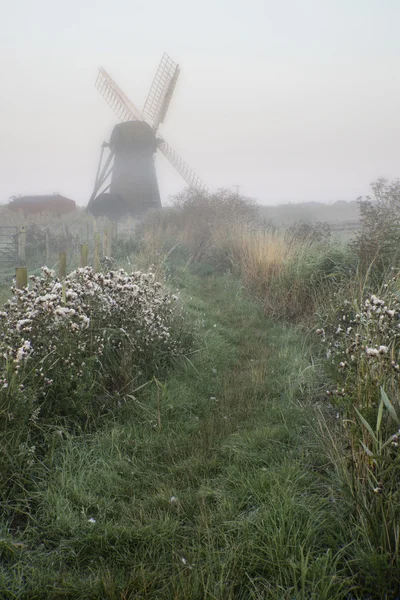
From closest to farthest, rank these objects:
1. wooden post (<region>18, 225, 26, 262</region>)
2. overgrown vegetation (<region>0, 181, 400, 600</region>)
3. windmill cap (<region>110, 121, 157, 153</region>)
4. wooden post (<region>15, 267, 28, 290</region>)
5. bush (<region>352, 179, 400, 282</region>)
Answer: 1. overgrown vegetation (<region>0, 181, 400, 600</region>)
2. wooden post (<region>15, 267, 28, 290</region>)
3. bush (<region>352, 179, 400, 282</region>)
4. wooden post (<region>18, 225, 26, 262</region>)
5. windmill cap (<region>110, 121, 157, 153</region>)

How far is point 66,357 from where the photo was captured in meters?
3.79

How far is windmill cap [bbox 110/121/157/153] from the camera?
25.6 m

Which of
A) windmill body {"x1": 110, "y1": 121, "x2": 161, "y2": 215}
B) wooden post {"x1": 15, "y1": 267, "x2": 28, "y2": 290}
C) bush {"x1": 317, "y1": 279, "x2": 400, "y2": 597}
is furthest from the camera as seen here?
windmill body {"x1": 110, "y1": 121, "x2": 161, "y2": 215}

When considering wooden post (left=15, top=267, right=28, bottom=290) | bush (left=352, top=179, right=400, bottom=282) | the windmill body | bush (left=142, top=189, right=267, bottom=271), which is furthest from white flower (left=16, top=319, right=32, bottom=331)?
the windmill body

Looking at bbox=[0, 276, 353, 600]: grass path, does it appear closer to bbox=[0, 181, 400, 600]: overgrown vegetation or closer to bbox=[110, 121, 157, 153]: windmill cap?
bbox=[0, 181, 400, 600]: overgrown vegetation

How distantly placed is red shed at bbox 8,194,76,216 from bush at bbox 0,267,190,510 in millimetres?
36947

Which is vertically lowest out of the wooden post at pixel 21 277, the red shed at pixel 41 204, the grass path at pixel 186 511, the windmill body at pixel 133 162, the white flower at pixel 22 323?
the grass path at pixel 186 511

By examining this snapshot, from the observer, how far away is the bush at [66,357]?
3.08m

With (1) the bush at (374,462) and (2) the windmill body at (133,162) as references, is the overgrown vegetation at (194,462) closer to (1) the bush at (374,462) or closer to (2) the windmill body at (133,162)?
(1) the bush at (374,462)

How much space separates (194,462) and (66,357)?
1440 millimetres

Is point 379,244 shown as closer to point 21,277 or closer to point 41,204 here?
point 21,277

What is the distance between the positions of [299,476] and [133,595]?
1.30 metres

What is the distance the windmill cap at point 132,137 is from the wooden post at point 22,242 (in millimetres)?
12610

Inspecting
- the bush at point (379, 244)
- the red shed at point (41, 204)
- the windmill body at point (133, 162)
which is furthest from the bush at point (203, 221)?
the red shed at point (41, 204)
